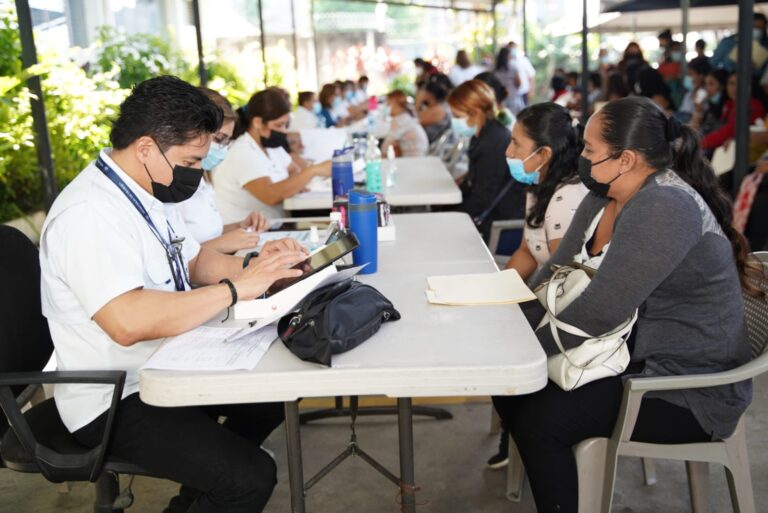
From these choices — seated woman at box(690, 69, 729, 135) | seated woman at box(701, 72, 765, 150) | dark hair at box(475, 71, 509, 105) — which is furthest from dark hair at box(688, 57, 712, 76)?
dark hair at box(475, 71, 509, 105)

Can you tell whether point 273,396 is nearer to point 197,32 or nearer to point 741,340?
point 741,340

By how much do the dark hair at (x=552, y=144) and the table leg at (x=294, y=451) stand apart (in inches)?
49.5

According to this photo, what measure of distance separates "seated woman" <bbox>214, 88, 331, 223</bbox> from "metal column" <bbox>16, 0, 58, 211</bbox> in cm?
100

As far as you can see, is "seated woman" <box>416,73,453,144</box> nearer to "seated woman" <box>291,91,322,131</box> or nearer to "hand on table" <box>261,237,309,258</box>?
"seated woman" <box>291,91,322,131</box>

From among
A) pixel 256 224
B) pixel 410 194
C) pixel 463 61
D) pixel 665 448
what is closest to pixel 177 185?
pixel 256 224

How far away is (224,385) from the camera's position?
1.62 m

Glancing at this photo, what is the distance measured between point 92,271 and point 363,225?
0.81m

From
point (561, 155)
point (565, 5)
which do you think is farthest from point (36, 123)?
point (565, 5)

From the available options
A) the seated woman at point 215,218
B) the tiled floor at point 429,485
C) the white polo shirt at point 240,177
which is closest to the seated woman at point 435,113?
the white polo shirt at point 240,177

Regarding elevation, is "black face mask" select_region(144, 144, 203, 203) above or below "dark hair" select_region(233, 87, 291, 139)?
below

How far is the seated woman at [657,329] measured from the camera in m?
1.95

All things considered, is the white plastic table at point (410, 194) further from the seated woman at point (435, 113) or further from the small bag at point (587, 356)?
the seated woman at point (435, 113)

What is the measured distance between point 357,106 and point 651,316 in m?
10.5

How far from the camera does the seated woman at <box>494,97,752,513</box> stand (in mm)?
1954
